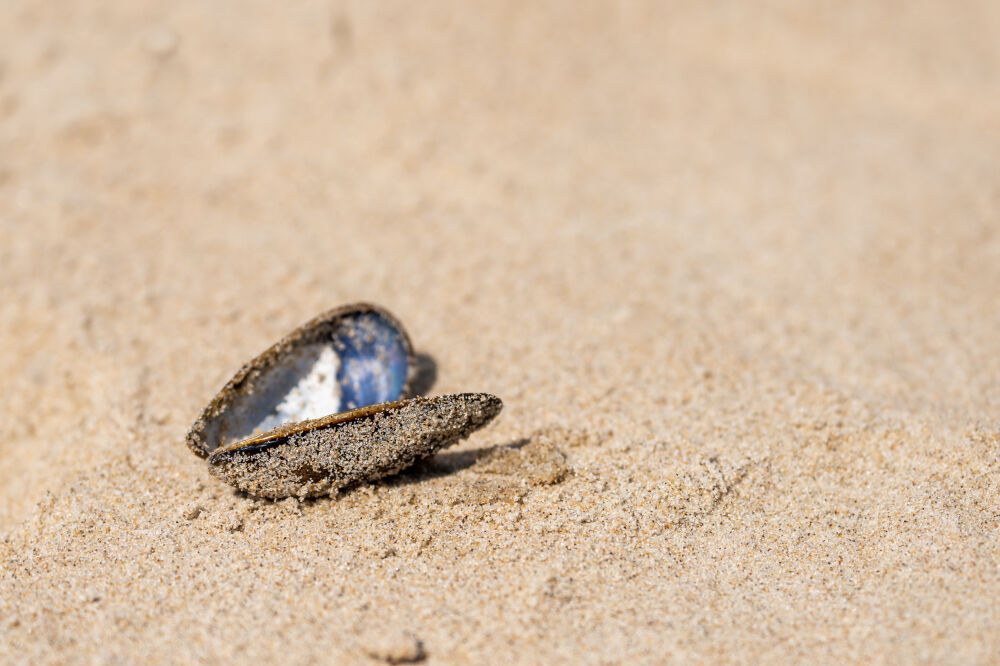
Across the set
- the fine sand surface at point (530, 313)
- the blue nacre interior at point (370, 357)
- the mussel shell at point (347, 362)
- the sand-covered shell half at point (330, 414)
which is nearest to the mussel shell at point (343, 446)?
the sand-covered shell half at point (330, 414)

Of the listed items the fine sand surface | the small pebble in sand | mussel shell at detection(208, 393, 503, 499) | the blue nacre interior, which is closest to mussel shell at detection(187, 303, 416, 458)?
the blue nacre interior

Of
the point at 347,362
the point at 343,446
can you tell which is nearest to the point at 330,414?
the point at 343,446

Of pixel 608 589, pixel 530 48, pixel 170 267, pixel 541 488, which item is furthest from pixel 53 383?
pixel 530 48

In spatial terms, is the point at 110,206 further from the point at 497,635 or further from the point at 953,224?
the point at 953,224

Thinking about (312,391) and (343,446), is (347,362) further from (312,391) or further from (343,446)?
(343,446)

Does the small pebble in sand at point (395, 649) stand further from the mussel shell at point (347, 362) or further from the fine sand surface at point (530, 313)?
the mussel shell at point (347, 362)

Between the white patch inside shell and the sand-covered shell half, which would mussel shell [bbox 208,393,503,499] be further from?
the white patch inside shell
